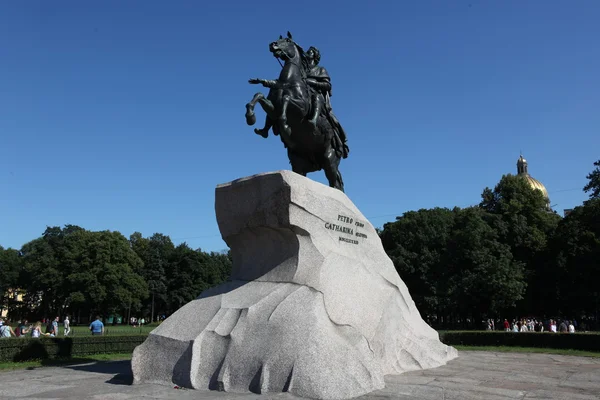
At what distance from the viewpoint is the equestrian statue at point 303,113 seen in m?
11.7

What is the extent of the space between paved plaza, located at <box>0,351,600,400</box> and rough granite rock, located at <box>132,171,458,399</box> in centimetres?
37

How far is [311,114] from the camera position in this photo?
12.5m

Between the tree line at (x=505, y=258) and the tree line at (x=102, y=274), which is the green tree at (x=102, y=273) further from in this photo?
the tree line at (x=505, y=258)

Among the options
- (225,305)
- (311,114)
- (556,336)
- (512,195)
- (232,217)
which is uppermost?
(512,195)

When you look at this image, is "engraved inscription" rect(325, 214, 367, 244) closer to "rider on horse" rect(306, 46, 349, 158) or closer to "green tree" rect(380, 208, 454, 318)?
"rider on horse" rect(306, 46, 349, 158)

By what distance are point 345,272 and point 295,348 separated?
8.42 ft

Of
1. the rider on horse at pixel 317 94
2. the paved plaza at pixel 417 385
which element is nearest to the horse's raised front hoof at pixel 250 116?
the rider on horse at pixel 317 94

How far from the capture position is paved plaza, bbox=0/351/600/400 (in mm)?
7535

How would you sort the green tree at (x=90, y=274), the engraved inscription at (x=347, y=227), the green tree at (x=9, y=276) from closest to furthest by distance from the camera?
the engraved inscription at (x=347, y=227) < the green tree at (x=90, y=274) < the green tree at (x=9, y=276)

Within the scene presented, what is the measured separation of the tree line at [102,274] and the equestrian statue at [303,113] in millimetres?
45716

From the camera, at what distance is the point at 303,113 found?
40.0ft

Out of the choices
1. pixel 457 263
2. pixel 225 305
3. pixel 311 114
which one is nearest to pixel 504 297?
pixel 457 263

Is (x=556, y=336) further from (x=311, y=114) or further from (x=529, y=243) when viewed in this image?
(x=529, y=243)

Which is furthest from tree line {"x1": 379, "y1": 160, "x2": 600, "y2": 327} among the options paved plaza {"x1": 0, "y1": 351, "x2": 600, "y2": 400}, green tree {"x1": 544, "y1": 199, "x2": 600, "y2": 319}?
paved plaza {"x1": 0, "y1": 351, "x2": 600, "y2": 400}
